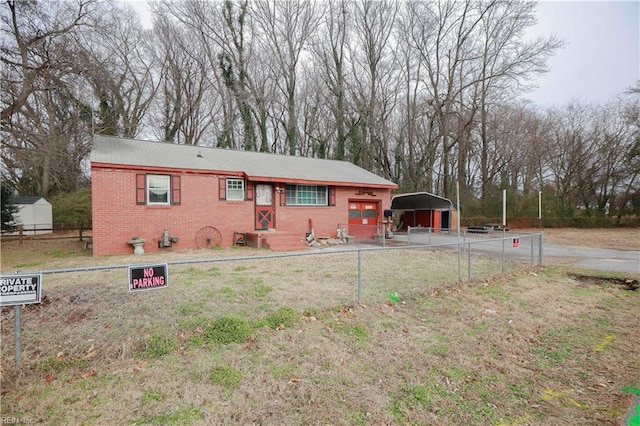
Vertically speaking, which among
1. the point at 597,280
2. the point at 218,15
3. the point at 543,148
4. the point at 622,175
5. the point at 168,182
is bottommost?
the point at 597,280

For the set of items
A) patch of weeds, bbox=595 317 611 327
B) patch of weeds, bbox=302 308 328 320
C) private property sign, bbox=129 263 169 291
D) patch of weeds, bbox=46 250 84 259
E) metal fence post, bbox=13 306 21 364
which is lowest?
patch of weeds, bbox=595 317 611 327

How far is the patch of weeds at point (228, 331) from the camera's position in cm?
405

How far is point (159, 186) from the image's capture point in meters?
12.4

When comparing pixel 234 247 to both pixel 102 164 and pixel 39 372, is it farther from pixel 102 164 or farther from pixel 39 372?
pixel 39 372

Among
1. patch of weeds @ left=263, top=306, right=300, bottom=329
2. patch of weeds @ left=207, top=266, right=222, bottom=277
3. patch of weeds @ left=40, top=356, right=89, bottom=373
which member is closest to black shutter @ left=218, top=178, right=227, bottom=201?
patch of weeds @ left=207, top=266, right=222, bottom=277

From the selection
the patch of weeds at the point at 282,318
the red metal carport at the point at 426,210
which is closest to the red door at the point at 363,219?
the red metal carport at the point at 426,210

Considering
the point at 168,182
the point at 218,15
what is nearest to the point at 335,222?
the point at 168,182

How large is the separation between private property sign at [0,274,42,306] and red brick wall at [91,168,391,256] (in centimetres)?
955

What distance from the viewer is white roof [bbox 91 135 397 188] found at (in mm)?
12430

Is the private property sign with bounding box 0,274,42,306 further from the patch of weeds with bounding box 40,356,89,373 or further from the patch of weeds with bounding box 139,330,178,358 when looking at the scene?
the patch of weeds with bounding box 139,330,178,358

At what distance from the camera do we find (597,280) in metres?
7.93

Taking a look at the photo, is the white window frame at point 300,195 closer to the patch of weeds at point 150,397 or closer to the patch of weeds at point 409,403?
the patch of weeds at point 150,397

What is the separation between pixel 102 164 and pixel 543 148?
124 feet

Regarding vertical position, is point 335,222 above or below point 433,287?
above
